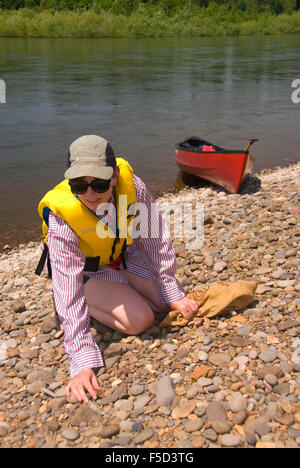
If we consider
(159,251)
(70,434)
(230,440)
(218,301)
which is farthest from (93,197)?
(230,440)

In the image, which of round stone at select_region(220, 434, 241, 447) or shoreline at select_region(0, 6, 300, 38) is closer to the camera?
round stone at select_region(220, 434, 241, 447)

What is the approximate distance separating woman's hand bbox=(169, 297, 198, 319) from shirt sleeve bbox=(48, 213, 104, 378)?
2.98ft

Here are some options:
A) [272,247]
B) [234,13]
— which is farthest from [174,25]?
[272,247]

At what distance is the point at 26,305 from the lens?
5449 mm

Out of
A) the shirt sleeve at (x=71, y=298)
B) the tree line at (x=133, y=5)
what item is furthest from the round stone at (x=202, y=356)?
the tree line at (x=133, y=5)

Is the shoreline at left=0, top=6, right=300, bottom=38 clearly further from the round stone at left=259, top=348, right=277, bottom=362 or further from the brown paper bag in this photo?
the round stone at left=259, top=348, right=277, bottom=362

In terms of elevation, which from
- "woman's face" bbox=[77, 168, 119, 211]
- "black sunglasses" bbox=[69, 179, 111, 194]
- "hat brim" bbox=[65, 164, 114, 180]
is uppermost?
"hat brim" bbox=[65, 164, 114, 180]

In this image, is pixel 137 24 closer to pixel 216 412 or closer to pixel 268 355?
pixel 268 355

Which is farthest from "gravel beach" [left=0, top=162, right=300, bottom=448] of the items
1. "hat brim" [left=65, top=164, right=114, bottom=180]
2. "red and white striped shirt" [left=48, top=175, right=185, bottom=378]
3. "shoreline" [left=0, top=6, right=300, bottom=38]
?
"shoreline" [left=0, top=6, right=300, bottom=38]

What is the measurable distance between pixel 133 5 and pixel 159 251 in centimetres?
7155

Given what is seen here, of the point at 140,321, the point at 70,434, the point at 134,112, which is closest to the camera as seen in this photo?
the point at 70,434

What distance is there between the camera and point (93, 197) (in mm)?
3754

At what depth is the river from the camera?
12.5m

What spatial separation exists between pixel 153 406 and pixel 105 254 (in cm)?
141
